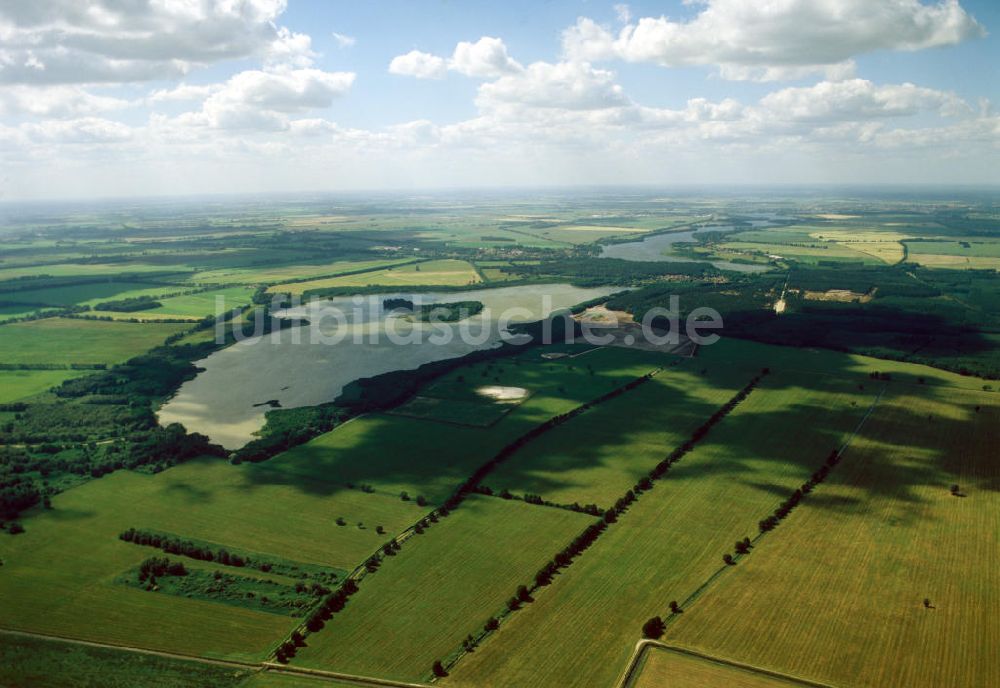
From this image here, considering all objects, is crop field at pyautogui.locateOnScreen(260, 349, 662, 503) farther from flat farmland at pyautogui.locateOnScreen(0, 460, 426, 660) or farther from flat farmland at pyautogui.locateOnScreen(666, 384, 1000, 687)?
flat farmland at pyautogui.locateOnScreen(666, 384, 1000, 687)

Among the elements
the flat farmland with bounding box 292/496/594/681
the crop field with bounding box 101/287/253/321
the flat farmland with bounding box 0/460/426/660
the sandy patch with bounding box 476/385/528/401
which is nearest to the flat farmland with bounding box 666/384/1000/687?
the flat farmland with bounding box 292/496/594/681

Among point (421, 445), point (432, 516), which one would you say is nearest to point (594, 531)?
point (432, 516)

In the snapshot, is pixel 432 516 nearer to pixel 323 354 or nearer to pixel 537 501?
pixel 537 501

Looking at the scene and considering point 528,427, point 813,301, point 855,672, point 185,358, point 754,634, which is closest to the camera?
point 855,672

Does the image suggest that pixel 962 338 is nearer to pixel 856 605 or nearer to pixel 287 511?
pixel 856 605

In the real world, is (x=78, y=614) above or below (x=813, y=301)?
below

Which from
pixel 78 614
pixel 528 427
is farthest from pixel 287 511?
pixel 528 427
